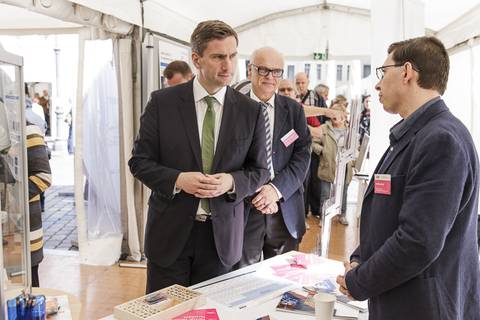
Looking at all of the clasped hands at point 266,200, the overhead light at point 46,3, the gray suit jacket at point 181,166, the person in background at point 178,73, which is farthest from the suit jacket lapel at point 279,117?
the overhead light at point 46,3

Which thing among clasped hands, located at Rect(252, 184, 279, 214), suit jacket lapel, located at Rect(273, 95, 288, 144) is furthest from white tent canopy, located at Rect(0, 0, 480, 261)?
clasped hands, located at Rect(252, 184, 279, 214)

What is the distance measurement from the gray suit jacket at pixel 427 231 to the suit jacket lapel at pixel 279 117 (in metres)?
1.02

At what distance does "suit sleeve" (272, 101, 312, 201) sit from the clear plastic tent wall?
2.27 meters

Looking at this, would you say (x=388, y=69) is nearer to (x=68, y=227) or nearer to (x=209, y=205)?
(x=209, y=205)

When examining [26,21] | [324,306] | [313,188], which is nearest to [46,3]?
[26,21]

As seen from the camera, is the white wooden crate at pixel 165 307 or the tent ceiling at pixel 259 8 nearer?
the white wooden crate at pixel 165 307

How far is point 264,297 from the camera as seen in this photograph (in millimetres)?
1634

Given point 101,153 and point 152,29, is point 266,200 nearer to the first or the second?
point 101,153

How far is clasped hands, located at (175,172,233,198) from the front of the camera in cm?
168

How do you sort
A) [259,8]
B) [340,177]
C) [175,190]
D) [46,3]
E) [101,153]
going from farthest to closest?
[259,8] → [101,153] → [46,3] → [340,177] → [175,190]

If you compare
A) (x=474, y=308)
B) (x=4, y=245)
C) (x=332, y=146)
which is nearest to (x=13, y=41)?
(x=332, y=146)

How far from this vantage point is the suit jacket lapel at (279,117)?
2.31 metres

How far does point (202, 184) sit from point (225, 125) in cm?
29

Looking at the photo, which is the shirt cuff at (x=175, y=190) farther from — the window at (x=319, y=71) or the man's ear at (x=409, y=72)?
the window at (x=319, y=71)
